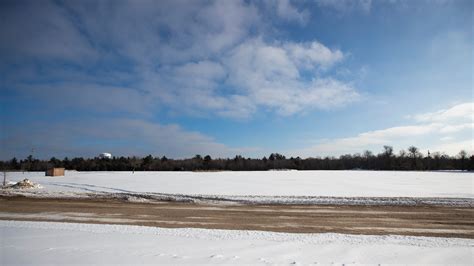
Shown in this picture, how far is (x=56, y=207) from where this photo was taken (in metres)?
17.6

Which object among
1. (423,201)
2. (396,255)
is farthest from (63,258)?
(423,201)

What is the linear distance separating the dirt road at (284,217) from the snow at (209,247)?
160cm

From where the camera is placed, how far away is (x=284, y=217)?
571 inches

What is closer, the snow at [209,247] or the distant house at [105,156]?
the snow at [209,247]

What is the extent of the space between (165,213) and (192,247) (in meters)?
7.43

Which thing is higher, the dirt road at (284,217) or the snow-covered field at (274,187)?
the snow-covered field at (274,187)

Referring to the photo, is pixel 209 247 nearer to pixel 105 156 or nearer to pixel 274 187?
pixel 274 187

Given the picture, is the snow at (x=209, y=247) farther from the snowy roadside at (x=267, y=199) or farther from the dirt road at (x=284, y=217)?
the snowy roadside at (x=267, y=199)

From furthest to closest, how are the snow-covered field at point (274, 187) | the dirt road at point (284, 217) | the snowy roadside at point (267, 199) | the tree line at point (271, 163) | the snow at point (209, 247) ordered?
the tree line at point (271, 163) → the snow-covered field at point (274, 187) → the snowy roadside at point (267, 199) → the dirt road at point (284, 217) → the snow at point (209, 247)

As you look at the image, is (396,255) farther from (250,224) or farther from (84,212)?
(84,212)

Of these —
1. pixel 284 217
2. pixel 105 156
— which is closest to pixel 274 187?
pixel 284 217

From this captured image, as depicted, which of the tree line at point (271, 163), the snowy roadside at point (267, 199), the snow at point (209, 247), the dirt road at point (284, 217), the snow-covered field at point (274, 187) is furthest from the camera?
the tree line at point (271, 163)

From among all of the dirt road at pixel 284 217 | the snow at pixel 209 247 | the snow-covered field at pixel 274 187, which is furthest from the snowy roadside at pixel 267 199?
the snow at pixel 209 247

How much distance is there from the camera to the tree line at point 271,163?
3618 inches
